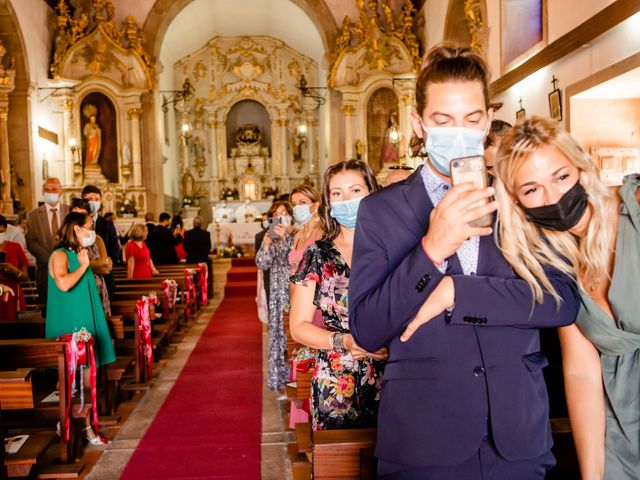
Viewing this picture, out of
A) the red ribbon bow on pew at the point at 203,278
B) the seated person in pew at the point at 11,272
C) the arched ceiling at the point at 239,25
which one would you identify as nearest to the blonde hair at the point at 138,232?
the seated person in pew at the point at 11,272

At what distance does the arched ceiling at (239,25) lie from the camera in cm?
1911

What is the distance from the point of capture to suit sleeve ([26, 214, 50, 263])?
6445 mm

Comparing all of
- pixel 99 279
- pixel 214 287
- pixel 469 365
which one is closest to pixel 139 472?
pixel 99 279

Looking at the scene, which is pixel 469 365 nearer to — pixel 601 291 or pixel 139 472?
pixel 601 291

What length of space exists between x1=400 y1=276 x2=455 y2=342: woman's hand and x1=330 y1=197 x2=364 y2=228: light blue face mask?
4.07ft

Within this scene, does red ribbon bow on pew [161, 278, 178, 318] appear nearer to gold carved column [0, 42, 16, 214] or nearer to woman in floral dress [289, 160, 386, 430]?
woman in floral dress [289, 160, 386, 430]

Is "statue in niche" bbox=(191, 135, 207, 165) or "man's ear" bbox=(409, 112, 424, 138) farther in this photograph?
"statue in niche" bbox=(191, 135, 207, 165)

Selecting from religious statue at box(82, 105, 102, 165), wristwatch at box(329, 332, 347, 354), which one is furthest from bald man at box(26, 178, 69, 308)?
religious statue at box(82, 105, 102, 165)

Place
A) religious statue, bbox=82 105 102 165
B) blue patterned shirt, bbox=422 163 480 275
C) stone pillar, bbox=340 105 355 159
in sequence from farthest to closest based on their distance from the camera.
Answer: stone pillar, bbox=340 105 355 159
religious statue, bbox=82 105 102 165
blue patterned shirt, bbox=422 163 480 275

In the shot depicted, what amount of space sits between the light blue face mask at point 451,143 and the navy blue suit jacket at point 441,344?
9cm

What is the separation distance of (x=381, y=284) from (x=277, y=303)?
14.5 feet

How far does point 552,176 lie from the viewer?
1571 mm

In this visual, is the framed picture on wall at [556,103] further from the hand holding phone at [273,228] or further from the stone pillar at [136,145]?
the stone pillar at [136,145]

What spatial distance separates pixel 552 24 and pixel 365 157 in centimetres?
878
